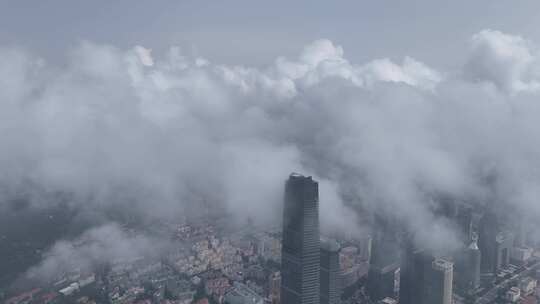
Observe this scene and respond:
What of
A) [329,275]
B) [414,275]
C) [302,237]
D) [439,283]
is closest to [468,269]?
[439,283]

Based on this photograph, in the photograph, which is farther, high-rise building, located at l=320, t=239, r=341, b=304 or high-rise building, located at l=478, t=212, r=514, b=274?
high-rise building, located at l=478, t=212, r=514, b=274

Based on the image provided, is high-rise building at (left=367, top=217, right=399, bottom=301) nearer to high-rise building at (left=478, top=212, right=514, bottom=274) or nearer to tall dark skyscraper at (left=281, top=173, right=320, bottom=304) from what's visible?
tall dark skyscraper at (left=281, top=173, right=320, bottom=304)

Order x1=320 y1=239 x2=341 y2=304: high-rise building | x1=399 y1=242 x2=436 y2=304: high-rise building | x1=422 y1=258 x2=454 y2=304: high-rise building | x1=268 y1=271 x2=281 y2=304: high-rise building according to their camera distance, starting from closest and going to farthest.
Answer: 1. x1=320 y1=239 x2=341 y2=304: high-rise building
2. x1=422 y1=258 x2=454 y2=304: high-rise building
3. x1=399 y1=242 x2=436 y2=304: high-rise building
4. x1=268 y1=271 x2=281 y2=304: high-rise building

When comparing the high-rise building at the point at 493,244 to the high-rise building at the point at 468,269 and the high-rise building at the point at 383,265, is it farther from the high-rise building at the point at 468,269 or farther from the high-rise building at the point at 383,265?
the high-rise building at the point at 383,265

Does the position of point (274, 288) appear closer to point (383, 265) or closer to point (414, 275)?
point (383, 265)

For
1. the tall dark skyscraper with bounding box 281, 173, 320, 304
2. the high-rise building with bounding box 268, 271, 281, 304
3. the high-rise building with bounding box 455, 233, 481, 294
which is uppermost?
the tall dark skyscraper with bounding box 281, 173, 320, 304

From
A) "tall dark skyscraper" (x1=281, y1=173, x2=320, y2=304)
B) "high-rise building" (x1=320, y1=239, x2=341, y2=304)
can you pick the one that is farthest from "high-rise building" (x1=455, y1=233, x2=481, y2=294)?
"tall dark skyscraper" (x1=281, y1=173, x2=320, y2=304)
